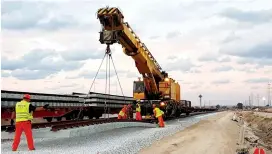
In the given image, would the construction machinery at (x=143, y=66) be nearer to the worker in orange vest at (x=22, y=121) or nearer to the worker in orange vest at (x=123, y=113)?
the worker in orange vest at (x=123, y=113)

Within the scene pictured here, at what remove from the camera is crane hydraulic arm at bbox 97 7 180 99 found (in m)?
17.5

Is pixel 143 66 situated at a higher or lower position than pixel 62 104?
higher

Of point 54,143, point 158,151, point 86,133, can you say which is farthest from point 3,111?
point 158,151

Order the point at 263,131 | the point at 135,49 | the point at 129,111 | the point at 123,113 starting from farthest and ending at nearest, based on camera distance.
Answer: the point at 263,131 → the point at 129,111 → the point at 123,113 → the point at 135,49

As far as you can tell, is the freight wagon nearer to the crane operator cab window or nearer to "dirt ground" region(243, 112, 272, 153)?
the crane operator cab window

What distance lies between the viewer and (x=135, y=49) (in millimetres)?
22031

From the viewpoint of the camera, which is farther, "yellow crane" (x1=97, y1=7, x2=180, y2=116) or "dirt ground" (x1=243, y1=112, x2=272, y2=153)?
"dirt ground" (x1=243, y1=112, x2=272, y2=153)

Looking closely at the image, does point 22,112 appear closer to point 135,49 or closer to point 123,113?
point 135,49

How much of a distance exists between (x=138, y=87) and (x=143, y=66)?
8.85 feet

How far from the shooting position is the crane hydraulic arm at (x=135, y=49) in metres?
17.5

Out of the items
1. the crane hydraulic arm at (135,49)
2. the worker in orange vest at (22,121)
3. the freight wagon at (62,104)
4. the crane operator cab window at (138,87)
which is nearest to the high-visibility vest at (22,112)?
the worker in orange vest at (22,121)

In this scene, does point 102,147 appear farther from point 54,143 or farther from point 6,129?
point 6,129

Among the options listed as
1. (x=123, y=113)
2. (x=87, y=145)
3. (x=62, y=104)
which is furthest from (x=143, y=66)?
(x=87, y=145)

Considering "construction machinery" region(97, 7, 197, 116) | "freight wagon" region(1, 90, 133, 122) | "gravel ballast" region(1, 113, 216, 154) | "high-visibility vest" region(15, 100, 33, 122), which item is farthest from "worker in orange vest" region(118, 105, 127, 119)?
"high-visibility vest" region(15, 100, 33, 122)
